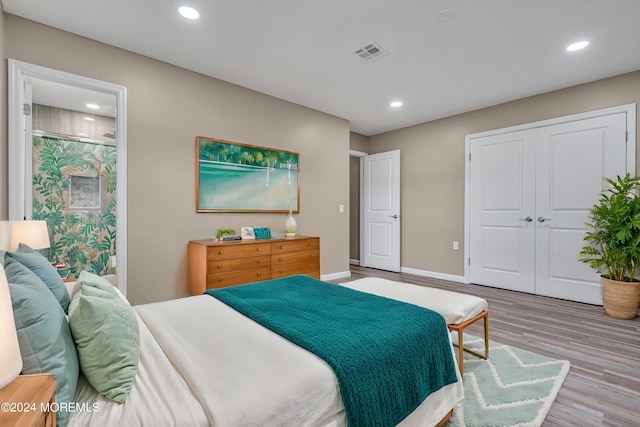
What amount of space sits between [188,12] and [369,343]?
105 inches

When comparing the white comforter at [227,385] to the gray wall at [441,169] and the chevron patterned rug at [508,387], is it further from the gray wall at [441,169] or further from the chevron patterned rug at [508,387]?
the gray wall at [441,169]

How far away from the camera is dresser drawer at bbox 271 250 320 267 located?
3482 millimetres

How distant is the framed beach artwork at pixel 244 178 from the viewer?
3441 millimetres

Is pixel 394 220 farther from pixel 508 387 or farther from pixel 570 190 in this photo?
pixel 508 387

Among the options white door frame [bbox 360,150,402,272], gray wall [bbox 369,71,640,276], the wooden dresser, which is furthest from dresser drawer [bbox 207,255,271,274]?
gray wall [bbox 369,71,640,276]

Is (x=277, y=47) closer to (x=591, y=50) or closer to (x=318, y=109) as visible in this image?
(x=318, y=109)

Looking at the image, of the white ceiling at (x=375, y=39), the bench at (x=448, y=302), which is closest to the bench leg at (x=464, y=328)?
the bench at (x=448, y=302)

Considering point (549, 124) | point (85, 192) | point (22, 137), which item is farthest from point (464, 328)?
point (85, 192)

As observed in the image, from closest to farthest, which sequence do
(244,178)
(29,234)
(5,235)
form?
1. (5,235)
2. (29,234)
3. (244,178)

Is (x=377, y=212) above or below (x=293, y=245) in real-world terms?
above

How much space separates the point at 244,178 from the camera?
12.4 ft

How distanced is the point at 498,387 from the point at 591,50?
3174mm

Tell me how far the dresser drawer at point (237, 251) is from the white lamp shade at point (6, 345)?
7.66 ft

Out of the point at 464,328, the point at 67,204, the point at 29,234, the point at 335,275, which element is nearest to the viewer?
the point at 29,234
